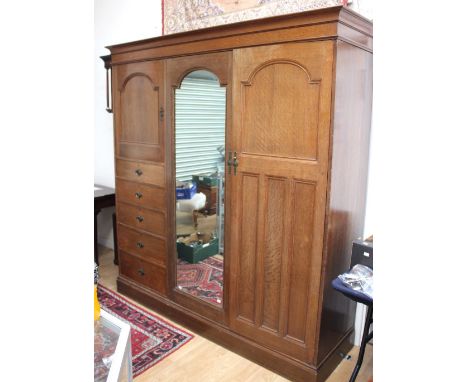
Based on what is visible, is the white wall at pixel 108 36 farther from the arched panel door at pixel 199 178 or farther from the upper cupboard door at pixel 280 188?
the upper cupboard door at pixel 280 188

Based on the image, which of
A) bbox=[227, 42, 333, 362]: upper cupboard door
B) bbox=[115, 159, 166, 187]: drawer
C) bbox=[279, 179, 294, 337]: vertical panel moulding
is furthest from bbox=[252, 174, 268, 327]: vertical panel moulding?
bbox=[115, 159, 166, 187]: drawer

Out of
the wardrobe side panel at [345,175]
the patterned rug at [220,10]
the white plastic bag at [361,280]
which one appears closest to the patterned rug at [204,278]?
the wardrobe side panel at [345,175]

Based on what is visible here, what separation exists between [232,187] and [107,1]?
2415mm

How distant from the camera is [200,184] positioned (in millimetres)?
2326

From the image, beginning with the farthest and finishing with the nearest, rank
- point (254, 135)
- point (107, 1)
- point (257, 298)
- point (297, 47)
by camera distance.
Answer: point (107, 1) → point (257, 298) → point (254, 135) → point (297, 47)

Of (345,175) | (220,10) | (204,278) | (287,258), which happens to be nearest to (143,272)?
(204,278)

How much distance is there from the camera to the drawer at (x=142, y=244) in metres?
2.56

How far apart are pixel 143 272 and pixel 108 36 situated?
2174mm

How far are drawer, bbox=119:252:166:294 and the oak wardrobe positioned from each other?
23 mm

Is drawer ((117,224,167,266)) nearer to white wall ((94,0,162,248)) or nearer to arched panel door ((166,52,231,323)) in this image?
arched panel door ((166,52,231,323))
